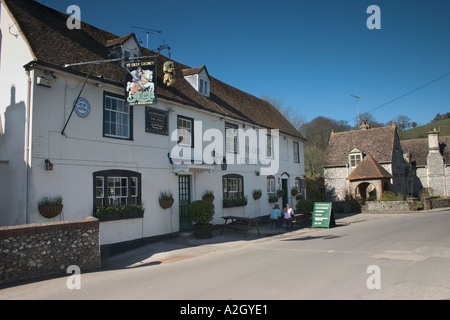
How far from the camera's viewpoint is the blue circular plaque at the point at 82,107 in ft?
38.3

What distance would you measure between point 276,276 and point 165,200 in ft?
25.0

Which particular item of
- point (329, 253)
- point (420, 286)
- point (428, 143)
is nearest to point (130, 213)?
point (329, 253)

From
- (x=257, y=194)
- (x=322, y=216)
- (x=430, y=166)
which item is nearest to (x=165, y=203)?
(x=257, y=194)

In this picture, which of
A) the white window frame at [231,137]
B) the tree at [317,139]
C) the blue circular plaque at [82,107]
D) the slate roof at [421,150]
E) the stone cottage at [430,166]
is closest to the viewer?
the blue circular plaque at [82,107]

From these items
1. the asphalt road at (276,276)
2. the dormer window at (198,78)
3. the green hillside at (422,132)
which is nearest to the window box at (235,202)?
the dormer window at (198,78)

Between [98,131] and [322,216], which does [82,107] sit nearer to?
[98,131]

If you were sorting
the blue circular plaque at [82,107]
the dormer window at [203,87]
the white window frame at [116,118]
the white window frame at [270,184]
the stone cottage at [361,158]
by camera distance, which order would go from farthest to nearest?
the stone cottage at [361,158] < the white window frame at [270,184] < the dormer window at [203,87] < the white window frame at [116,118] < the blue circular plaque at [82,107]

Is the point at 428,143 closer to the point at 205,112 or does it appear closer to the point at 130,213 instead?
the point at 205,112

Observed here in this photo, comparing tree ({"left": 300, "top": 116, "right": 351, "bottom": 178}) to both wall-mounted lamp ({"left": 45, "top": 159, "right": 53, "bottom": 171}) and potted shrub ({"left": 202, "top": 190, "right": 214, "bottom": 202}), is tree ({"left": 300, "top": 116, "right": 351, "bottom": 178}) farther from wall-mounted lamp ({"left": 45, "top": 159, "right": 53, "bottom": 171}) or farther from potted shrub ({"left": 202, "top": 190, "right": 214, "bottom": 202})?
wall-mounted lamp ({"left": 45, "top": 159, "right": 53, "bottom": 171})

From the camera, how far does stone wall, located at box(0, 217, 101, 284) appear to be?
8.12 metres

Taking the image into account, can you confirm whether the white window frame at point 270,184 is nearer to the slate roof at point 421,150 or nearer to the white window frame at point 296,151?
the white window frame at point 296,151

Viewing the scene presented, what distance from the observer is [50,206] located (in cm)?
1038

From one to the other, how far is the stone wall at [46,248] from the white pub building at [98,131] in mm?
1728

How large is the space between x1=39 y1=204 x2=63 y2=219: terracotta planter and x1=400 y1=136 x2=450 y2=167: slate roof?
45345mm
